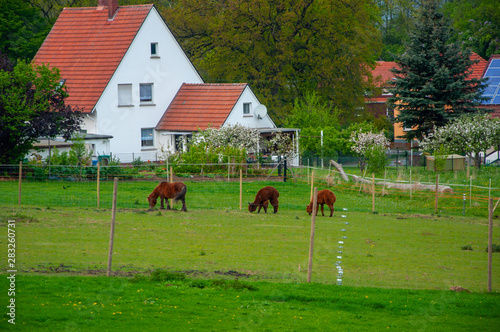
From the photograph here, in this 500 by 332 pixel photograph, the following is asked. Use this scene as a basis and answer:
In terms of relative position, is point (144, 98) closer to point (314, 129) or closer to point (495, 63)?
point (314, 129)

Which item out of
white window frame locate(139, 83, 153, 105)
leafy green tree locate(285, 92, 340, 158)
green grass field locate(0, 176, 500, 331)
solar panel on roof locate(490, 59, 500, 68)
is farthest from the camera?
solar panel on roof locate(490, 59, 500, 68)

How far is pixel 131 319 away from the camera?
32.2 ft

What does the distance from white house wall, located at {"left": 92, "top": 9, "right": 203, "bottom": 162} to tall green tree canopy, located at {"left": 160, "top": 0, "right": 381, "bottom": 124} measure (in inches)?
388

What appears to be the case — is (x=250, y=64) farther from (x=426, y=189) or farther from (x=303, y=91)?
(x=426, y=189)

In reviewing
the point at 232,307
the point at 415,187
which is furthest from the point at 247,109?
the point at 232,307

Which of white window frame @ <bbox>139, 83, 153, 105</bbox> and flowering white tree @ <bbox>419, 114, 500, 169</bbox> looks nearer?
flowering white tree @ <bbox>419, 114, 500, 169</bbox>

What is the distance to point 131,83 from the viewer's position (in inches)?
1703

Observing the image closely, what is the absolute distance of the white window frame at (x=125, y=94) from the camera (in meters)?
43.2

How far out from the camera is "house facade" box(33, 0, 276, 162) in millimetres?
41906

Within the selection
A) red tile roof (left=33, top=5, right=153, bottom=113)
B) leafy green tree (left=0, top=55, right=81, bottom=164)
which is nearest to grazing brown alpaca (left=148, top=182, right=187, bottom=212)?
leafy green tree (left=0, top=55, right=81, bottom=164)

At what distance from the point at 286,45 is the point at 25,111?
1140 inches

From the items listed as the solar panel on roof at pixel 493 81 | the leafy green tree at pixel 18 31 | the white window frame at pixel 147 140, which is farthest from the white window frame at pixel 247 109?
the solar panel on roof at pixel 493 81

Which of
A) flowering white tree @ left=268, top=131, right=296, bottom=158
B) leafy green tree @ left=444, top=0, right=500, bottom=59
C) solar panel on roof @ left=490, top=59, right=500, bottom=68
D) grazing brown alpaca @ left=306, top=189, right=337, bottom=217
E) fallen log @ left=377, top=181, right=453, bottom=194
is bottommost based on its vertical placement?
grazing brown alpaca @ left=306, top=189, right=337, bottom=217

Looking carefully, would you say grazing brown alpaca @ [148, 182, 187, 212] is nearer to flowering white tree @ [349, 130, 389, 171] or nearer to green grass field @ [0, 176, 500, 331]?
green grass field @ [0, 176, 500, 331]
